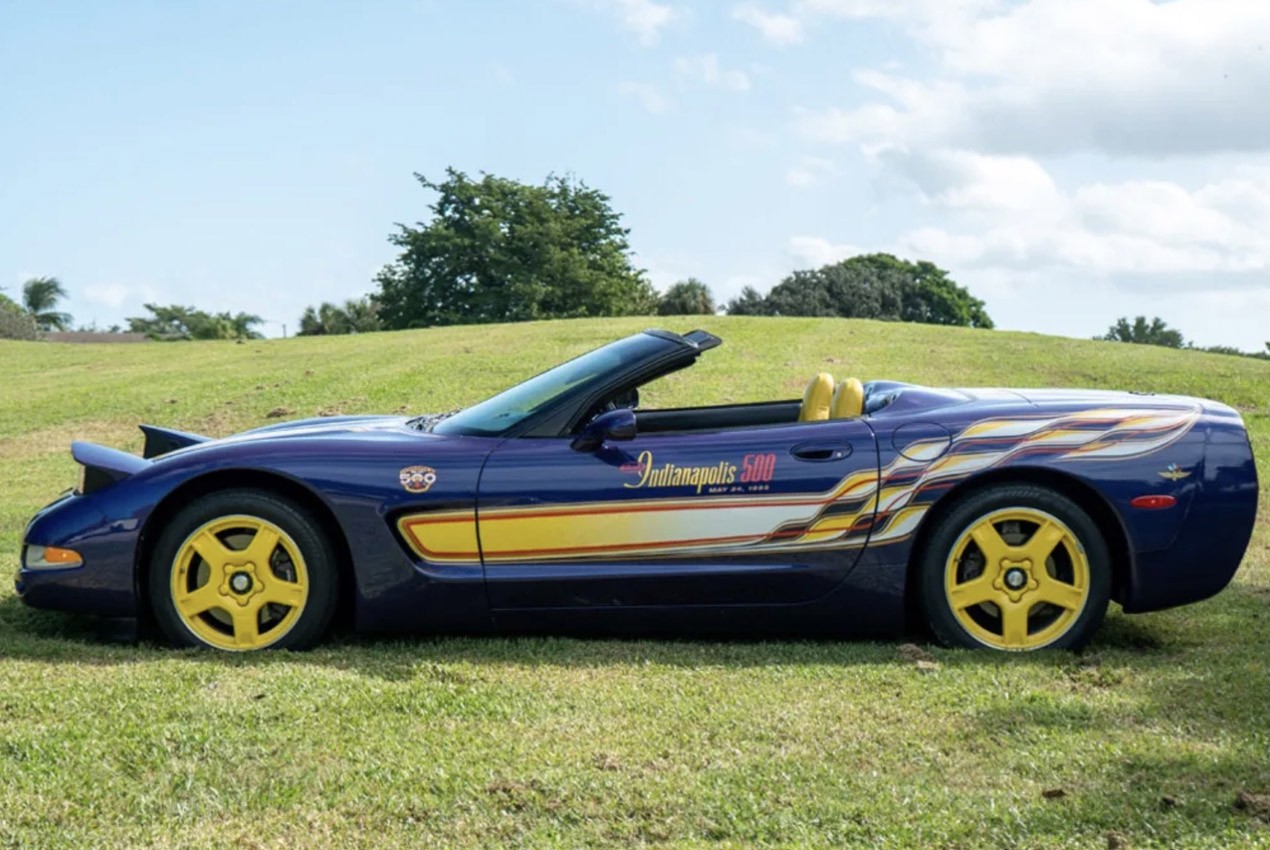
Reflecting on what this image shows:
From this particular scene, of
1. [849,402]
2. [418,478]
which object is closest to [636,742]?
[418,478]

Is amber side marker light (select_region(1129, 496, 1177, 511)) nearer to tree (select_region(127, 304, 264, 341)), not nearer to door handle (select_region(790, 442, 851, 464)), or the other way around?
door handle (select_region(790, 442, 851, 464))

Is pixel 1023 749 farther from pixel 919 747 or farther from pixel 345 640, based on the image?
pixel 345 640

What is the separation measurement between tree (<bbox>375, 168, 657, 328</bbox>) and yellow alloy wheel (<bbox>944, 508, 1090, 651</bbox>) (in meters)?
44.8

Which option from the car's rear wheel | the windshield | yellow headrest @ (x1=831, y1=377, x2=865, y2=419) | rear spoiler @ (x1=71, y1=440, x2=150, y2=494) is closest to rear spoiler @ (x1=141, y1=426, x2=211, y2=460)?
rear spoiler @ (x1=71, y1=440, x2=150, y2=494)

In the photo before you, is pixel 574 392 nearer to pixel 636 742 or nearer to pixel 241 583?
pixel 241 583

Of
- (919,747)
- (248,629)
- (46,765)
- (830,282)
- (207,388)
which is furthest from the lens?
(830,282)

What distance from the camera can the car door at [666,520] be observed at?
16.2 feet

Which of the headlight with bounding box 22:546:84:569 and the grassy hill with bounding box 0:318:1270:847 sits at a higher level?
the headlight with bounding box 22:546:84:569

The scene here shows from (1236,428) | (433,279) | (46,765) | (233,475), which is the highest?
(433,279)

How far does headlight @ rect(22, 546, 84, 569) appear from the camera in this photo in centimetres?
502

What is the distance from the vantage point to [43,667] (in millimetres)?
4688

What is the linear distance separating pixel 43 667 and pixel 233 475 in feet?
3.16

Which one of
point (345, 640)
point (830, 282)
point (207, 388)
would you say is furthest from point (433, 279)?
point (345, 640)

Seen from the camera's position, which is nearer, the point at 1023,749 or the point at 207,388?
the point at 1023,749
